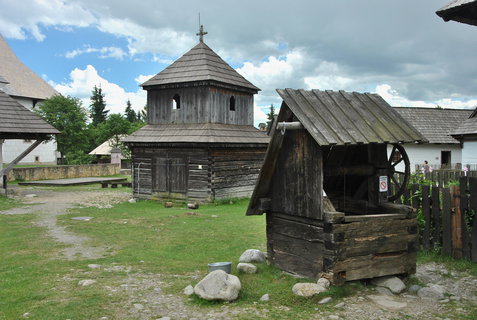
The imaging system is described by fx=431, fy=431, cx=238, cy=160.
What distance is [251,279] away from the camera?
7328 millimetres

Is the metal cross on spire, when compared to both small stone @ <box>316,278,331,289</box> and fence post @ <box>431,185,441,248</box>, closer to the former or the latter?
fence post @ <box>431,185,441,248</box>

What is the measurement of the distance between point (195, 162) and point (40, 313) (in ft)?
47.7

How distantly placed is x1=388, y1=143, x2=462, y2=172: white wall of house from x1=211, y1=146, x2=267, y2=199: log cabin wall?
1490cm

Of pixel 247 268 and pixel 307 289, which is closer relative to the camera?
pixel 307 289

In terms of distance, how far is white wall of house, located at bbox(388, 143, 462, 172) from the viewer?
33.0 m

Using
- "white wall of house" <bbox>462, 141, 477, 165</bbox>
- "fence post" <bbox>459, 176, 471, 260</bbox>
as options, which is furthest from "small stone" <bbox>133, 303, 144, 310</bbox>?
"white wall of house" <bbox>462, 141, 477, 165</bbox>

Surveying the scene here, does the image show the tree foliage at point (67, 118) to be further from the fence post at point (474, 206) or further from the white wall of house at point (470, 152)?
the fence post at point (474, 206)

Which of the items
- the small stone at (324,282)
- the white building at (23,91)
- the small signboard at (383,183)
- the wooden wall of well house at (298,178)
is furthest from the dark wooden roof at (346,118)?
the white building at (23,91)

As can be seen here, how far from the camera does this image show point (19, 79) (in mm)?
52281

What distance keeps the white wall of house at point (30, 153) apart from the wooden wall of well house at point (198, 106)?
29.9 meters

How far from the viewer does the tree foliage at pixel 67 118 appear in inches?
1688

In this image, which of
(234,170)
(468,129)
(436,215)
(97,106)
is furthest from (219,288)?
(97,106)

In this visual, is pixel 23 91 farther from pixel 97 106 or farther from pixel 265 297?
pixel 265 297

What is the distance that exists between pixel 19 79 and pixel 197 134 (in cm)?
4148
